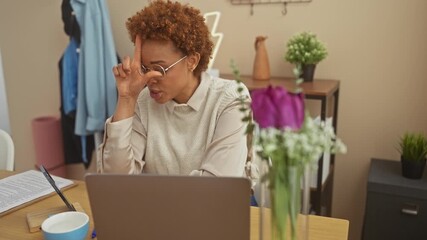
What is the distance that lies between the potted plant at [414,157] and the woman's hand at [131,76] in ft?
4.30

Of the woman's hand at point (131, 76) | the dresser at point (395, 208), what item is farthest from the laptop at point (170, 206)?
the dresser at point (395, 208)

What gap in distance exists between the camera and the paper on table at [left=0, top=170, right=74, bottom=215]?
1.22 m

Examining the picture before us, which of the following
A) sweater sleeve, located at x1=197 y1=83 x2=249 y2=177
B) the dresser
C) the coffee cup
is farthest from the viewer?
the dresser

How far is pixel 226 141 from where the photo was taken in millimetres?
1231

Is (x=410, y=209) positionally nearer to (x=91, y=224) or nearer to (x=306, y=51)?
(x=306, y=51)

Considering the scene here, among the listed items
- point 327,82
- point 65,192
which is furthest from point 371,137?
point 65,192

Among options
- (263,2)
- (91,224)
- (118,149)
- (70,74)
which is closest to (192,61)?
(118,149)

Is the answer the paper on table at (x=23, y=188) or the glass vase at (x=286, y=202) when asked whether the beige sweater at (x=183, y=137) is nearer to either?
the paper on table at (x=23, y=188)

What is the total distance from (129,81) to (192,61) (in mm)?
227

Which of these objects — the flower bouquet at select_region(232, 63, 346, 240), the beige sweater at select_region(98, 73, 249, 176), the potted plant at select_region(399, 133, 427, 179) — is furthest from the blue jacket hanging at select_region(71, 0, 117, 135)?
the flower bouquet at select_region(232, 63, 346, 240)

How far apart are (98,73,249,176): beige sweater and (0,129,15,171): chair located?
0.56m

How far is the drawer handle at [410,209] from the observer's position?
1.75m

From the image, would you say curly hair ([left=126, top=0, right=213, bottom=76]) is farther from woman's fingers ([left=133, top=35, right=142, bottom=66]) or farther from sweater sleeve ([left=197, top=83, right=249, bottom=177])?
sweater sleeve ([left=197, top=83, right=249, bottom=177])

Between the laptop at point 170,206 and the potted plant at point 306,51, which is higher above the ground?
the potted plant at point 306,51
